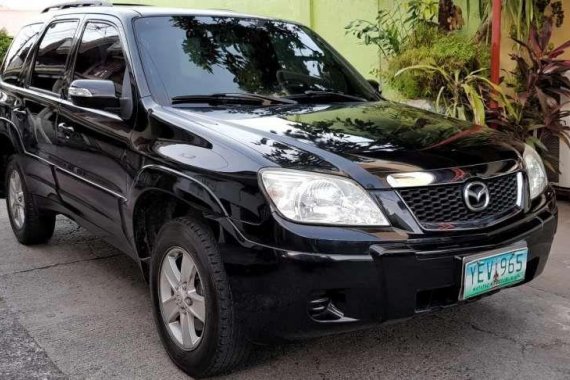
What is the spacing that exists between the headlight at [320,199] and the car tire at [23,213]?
2885 millimetres

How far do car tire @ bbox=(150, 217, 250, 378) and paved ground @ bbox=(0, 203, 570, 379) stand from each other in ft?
0.57

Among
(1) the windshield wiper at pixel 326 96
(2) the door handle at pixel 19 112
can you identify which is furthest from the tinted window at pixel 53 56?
(1) the windshield wiper at pixel 326 96

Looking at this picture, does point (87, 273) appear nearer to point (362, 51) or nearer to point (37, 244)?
point (37, 244)

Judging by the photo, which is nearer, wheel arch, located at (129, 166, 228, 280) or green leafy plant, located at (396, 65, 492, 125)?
wheel arch, located at (129, 166, 228, 280)

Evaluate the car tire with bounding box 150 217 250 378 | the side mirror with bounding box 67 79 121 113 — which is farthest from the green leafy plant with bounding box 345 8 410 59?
the car tire with bounding box 150 217 250 378

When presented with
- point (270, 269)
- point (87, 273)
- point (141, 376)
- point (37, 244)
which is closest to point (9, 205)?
point (37, 244)

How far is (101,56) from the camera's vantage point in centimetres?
394

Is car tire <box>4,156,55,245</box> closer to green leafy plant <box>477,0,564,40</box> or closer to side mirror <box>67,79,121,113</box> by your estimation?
side mirror <box>67,79,121,113</box>

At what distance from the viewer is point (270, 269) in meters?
2.54

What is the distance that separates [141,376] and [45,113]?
2172 mm

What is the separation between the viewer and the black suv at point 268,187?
2557 mm

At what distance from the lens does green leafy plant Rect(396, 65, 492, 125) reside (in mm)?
5764

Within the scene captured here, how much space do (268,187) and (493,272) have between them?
104 centimetres

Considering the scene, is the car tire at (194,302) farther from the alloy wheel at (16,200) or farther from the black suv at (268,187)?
the alloy wheel at (16,200)
